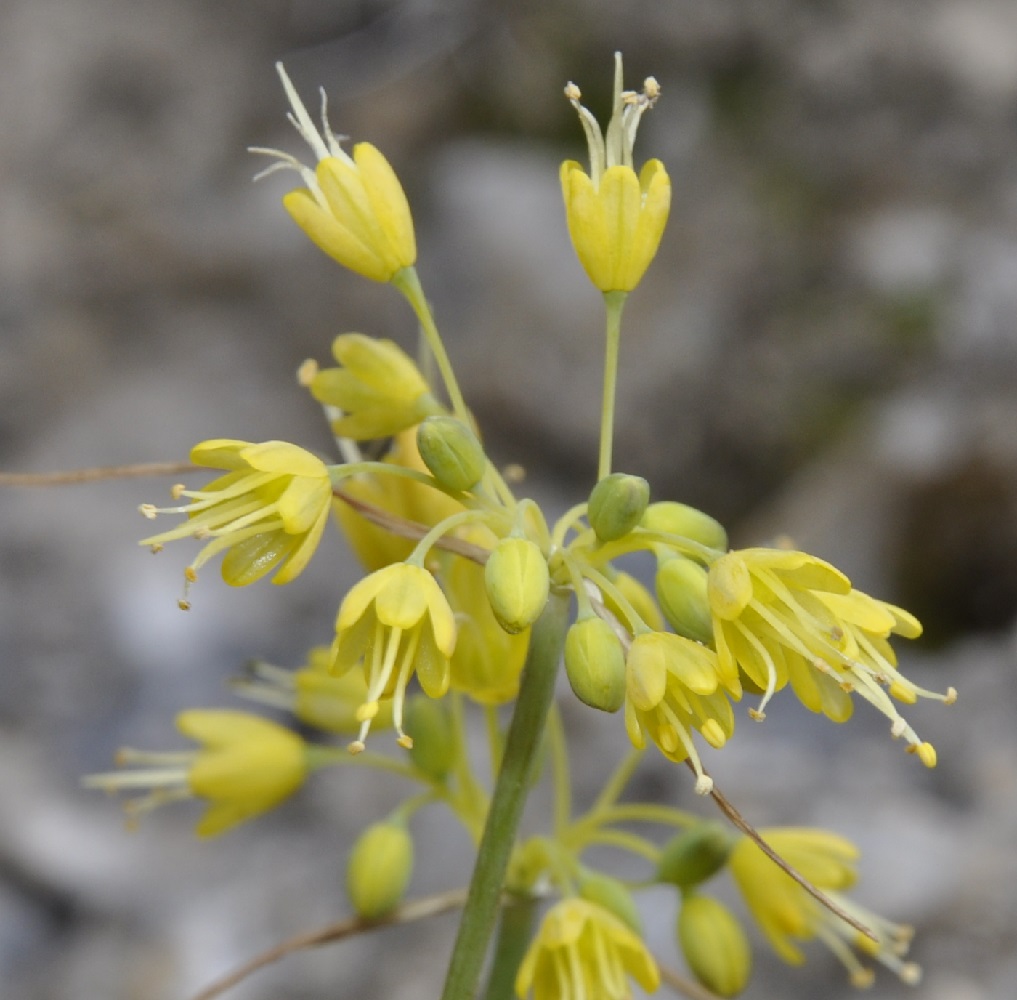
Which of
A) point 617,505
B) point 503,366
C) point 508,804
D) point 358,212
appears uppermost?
point 358,212

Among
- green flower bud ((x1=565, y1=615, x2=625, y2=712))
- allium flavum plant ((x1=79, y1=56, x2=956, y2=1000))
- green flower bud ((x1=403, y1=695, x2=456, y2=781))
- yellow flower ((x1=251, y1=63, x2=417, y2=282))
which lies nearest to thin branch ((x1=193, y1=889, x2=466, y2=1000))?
allium flavum plant ((x1=79, y1=56, x2=956, y2=1000))

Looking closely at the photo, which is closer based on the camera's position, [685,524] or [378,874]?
[685,524]

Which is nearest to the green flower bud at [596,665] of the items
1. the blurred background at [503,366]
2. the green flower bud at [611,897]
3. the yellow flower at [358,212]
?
the green flower bud at [611,897]

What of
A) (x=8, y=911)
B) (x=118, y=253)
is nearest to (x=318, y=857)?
(x=8, y=911)

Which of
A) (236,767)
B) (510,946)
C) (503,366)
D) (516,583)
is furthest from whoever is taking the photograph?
(503,366)

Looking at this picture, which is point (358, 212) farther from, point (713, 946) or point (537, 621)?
point (713, 946)

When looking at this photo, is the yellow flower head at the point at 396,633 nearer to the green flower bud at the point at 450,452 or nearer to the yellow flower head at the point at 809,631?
the green flower bud at the point at 450,452

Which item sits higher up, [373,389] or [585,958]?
[373,389]

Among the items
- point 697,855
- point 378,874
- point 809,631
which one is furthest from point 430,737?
point 809,631
